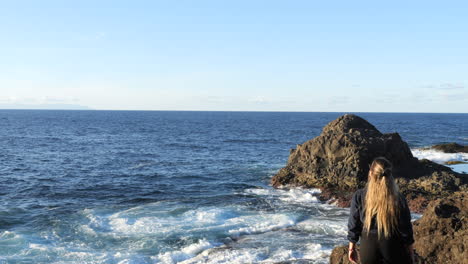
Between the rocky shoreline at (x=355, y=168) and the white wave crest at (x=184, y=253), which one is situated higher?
the rocky shoreline at (x=355, y=168)

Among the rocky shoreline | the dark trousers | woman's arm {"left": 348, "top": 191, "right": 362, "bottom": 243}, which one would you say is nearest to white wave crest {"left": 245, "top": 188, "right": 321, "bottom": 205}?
the rocky shoreline

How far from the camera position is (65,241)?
17266 mm

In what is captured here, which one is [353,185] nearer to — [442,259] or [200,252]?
[200,252]

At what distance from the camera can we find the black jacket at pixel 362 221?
18.3ft

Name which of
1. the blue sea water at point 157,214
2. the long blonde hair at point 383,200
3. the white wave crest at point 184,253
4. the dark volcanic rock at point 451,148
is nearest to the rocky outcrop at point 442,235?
the blue sea water at point 157,214

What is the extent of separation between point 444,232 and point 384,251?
22.0ft

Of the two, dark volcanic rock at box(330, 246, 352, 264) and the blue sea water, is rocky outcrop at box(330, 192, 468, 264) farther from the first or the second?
the blue sea water

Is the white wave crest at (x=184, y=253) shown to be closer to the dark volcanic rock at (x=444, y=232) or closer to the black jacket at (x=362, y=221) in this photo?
the dark volcanic rock at (x=444, y=232)

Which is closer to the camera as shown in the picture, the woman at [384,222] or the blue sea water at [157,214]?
the woman at [384,222]

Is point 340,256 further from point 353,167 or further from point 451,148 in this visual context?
point 451,148

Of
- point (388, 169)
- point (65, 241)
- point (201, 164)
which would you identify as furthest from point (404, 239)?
point (201, 164)

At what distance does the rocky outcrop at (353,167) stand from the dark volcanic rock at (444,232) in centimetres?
1219

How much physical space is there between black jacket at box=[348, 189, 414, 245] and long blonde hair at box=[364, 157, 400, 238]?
11 cm

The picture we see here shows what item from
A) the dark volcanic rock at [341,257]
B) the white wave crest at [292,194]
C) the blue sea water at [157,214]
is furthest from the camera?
the white wave crest at [292,194]
